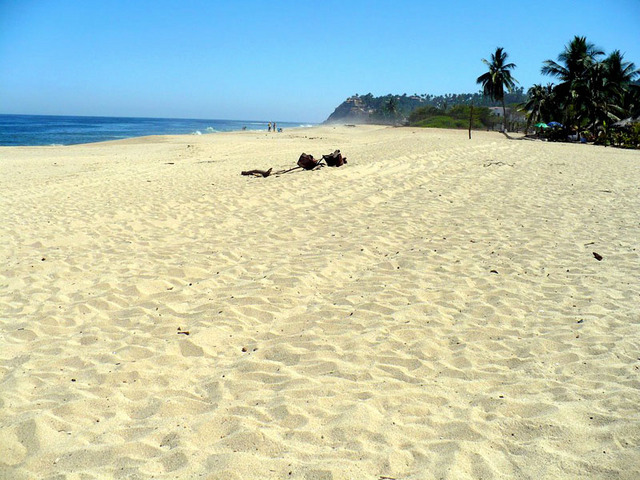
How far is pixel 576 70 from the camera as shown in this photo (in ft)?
120

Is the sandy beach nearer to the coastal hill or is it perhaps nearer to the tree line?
the tree line

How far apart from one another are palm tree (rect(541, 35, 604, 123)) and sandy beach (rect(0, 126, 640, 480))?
33.4 meters

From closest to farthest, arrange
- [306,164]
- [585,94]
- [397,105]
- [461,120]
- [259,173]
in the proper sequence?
[259,173] < [306,164] < [585,94] < [461,120] < [397,105]

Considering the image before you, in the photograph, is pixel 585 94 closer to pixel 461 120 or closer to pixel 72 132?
pixel 461 120

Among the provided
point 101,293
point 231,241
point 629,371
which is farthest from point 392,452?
point 231,241

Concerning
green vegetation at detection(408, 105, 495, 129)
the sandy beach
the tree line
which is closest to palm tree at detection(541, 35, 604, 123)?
the tree line

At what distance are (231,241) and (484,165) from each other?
1016 centimetres

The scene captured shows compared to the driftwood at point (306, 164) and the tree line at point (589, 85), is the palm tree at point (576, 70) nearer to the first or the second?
the tree line at point (589, 85)

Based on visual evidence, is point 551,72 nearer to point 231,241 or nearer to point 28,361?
point 231,241

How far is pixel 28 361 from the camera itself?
3.49m

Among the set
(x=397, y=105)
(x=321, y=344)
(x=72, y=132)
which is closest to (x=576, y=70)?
(x=321, y=344)

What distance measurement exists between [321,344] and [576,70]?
41628 millimetres

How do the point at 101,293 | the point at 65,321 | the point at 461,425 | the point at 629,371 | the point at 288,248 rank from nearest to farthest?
1. the point at 461,425
2. the point at 629,371
3. the point at 65,321
4. the point at 101,293
5. the point at 288,248

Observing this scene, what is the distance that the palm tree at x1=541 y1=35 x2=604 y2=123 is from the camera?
3594 centimetres
